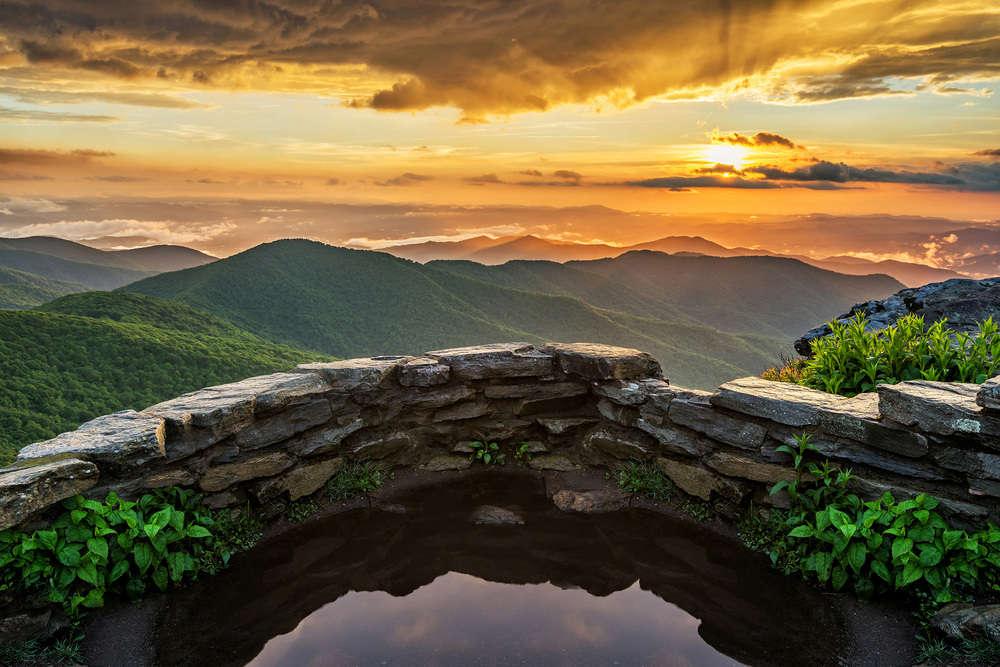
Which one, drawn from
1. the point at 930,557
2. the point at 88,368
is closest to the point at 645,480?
the point at 930,557

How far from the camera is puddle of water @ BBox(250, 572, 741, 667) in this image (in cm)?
462

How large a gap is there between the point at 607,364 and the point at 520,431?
1.87m

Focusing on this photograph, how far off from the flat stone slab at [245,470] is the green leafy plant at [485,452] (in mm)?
2841

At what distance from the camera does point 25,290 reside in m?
74.1

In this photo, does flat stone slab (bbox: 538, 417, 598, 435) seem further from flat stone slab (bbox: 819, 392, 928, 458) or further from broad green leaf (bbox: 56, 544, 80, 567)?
broad green leaf (bbox: 56, 544, 80, 567)

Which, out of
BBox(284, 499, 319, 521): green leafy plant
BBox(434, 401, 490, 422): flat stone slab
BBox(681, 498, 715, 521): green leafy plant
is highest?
BBox(434, 401, 490, 422): flat stone slab

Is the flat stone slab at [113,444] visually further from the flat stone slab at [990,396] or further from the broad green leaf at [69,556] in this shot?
the flat stone slab at [990,396]

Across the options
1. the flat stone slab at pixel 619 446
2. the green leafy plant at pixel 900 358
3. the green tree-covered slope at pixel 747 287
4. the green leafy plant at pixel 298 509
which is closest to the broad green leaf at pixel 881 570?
the green leafy plant at pixel 900 358

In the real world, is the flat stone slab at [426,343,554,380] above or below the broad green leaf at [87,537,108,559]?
above

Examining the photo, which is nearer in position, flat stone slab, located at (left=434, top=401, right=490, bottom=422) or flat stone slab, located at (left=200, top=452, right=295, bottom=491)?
flat stone slab, located at (left=200, top=452, right=295, bottom=491)

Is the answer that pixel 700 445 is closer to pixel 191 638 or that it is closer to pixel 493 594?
pixel 493 594

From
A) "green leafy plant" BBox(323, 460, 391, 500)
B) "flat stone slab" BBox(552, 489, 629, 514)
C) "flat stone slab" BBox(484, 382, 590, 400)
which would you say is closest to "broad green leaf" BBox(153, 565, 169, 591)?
"green leafy plant" BBox(323, 460, 391, 500)

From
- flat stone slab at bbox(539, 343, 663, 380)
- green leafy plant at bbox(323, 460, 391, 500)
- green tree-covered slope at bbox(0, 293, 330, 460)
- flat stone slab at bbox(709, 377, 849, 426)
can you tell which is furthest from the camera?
green tree-covered slope at bbox(0, 293, 330, 460)

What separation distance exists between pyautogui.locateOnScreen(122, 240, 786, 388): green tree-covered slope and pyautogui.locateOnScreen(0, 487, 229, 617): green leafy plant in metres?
58.2
